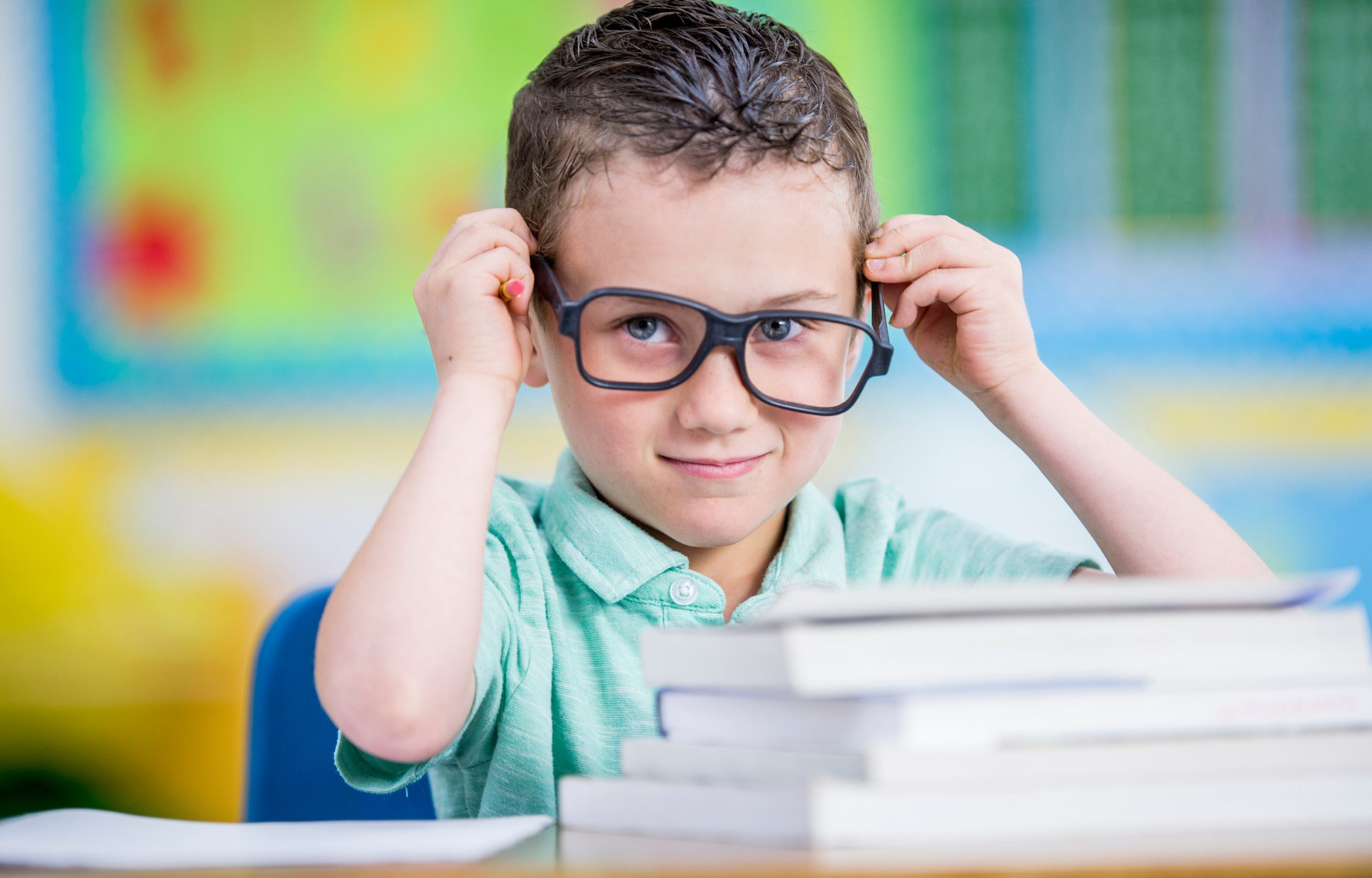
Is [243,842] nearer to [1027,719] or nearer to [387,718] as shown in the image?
[387,718]

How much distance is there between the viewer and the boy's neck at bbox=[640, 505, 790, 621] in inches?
44.8

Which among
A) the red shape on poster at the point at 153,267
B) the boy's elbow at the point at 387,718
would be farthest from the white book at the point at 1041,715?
the red shape on poster at the point at 153,267

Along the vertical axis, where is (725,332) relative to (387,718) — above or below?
above

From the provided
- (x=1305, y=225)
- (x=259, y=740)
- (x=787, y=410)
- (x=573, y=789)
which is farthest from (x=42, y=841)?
(x=1305, y=225)

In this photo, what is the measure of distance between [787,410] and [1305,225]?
11.5ft

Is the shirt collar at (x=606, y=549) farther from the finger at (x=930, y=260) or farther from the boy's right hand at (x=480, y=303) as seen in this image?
the finger at (x=930, y=260)

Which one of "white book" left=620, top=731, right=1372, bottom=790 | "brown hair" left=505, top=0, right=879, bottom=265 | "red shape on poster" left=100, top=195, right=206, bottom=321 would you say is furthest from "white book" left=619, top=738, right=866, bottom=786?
"red shape on poster" left=100, top=195, right=206, bottom=321

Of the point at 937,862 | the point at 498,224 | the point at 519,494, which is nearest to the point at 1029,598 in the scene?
the point at 937,862

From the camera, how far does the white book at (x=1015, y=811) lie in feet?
1.66

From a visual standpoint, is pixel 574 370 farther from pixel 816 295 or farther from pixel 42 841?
pixel 42 841

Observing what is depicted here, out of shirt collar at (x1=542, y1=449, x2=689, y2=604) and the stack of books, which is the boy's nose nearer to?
shirt collar at (x1=542, y1=449, x2=689, y2=604)

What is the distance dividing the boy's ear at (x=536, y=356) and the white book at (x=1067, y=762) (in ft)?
1.89

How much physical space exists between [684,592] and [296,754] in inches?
16.6

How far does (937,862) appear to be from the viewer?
46 centimetres
